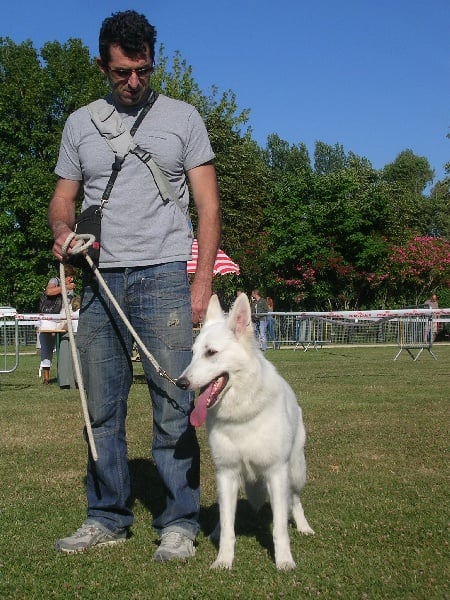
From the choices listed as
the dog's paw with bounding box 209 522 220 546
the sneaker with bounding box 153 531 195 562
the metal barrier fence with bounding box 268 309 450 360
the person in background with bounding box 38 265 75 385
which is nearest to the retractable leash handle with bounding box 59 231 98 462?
the sneaker with bounding box 153 531 195 562

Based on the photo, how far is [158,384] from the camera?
4293mm

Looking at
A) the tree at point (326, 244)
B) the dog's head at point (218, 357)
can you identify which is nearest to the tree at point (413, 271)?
the tree at point (326, 244)

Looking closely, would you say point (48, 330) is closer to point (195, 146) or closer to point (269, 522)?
point (269, 522)

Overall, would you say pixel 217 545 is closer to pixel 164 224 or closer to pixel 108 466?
pixel 108 466

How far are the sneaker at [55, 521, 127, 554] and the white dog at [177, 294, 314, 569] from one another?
0.74 metres

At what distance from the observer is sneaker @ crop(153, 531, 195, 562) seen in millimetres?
4086

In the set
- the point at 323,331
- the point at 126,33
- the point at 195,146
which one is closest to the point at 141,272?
the point at 195,146

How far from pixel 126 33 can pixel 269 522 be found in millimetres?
3137

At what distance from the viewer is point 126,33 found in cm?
396

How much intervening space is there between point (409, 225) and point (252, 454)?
50693 mm

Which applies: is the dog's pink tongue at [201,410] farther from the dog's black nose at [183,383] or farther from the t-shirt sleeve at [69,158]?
the t-shirt sleeve at [69,158]

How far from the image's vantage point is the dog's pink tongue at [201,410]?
398 cm

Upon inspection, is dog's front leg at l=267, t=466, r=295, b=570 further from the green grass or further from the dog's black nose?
the dog's black nose

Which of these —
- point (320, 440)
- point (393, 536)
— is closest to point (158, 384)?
point (393, 536)
